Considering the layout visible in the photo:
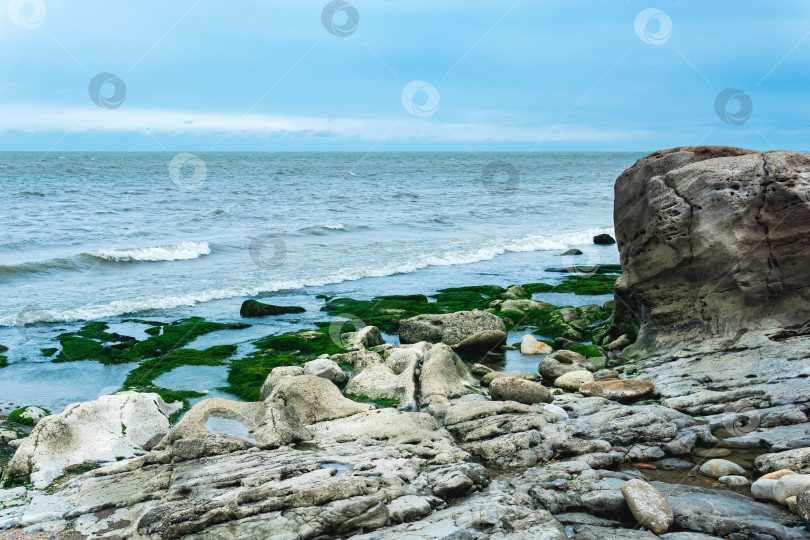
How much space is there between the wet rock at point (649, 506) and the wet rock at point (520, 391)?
12.2 ft

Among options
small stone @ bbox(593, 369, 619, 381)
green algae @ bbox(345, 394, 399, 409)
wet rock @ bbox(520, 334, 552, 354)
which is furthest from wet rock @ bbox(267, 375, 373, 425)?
wet rock @ bbox(520, 334, 552, 354)

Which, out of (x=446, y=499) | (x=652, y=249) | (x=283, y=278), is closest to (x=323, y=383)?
(x=446, y=499)

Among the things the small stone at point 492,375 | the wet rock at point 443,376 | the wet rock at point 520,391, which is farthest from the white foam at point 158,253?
the wet rock at point 520,391

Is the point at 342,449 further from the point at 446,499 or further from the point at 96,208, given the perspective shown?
the point at 96,208

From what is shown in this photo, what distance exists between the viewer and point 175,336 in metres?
16.8

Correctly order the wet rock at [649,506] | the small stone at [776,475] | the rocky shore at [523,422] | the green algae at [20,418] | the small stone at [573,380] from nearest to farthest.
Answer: the wet rock at [649,506]
the rocky shore at [523,422]
the small stone at [776,475]
the green algae at [20,418]
the small stone at [573,380]

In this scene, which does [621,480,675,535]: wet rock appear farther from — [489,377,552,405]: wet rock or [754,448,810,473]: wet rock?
[489,377,552,405]: wet rock

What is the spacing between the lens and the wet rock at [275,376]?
456 inches

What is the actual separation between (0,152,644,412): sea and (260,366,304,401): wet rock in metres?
1.77

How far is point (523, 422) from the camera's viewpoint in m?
→ 9.27

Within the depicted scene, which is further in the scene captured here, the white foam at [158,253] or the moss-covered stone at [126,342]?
the white foam at [158,253]

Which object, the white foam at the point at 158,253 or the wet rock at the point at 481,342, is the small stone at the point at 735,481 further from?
the white foam at the point at 158,253

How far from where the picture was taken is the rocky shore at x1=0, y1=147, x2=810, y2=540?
6773mm

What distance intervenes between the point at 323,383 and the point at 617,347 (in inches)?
276
